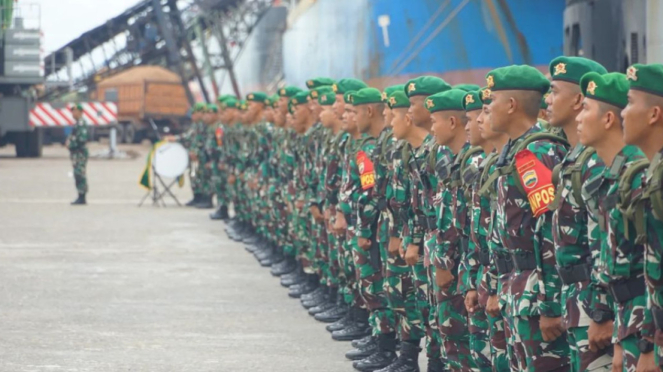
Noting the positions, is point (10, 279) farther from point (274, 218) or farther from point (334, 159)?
point (334, 159)

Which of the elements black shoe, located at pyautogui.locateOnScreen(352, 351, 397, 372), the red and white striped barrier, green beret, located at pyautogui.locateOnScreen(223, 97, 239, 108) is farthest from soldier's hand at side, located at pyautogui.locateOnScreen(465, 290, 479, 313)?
the red and white striped barrier

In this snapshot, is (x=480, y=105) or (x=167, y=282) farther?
(x=167, y=282)

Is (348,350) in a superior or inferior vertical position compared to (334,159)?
inferior

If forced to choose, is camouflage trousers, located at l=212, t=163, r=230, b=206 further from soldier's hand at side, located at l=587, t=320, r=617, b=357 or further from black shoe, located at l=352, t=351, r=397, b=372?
soldier's hand at side, located at l=587, t=320, r=617, b=357

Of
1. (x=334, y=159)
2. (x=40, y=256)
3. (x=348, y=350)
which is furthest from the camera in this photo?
(x=40, y=256)

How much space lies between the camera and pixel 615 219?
4320 millimetres

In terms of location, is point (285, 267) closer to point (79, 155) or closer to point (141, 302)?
point (141, 302)

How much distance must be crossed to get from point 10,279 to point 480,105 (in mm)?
7240

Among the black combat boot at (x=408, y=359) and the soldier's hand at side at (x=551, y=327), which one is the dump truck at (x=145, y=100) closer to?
the black combat boot at (x=408, y=359)

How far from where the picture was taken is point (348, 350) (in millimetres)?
8773

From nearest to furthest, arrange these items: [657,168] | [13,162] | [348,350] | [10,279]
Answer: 1. [657,168]
2. [348,350]
3. [10,279]
4. [13,162]

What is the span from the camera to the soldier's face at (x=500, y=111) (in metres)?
5.49

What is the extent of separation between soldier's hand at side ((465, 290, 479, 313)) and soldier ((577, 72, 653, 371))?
1.31 m

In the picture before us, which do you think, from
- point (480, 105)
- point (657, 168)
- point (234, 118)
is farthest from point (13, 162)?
point (657, 168)
